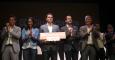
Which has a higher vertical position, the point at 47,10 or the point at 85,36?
the point at 47,10

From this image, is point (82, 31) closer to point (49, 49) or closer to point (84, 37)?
point (84, 37)

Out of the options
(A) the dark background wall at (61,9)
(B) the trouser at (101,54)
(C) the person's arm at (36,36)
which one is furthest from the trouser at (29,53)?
(A) the dark background wall at (61,9)

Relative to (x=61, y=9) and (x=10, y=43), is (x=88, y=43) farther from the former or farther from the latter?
(x=61, y=9)

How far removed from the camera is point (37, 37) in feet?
27.6

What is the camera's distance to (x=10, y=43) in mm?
8320

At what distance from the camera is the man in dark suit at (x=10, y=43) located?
8.27 meters

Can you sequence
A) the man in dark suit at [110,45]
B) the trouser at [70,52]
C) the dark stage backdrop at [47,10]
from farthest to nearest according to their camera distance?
the dark stage backdrop at [47,10]
the man in dark suit at [110,45]
the trouser at [70,52]

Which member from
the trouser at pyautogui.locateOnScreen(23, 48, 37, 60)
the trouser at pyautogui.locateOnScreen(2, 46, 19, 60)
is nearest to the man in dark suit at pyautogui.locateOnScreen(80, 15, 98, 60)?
the trouser at pyautogui.locateOnScreen(23, 48, 37, 60)

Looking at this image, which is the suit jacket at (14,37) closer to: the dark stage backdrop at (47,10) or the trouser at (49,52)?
the trouser at (49,52)

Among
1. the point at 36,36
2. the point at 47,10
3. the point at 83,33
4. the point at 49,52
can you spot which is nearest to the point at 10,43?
the point at 36,36

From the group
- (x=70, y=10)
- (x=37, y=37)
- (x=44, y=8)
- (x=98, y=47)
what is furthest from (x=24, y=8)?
(x=98, y=47)

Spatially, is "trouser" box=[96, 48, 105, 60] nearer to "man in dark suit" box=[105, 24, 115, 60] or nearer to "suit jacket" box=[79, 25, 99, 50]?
"man in dark suit" box=[105, 24, 115, 60]

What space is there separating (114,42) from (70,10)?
7.61 ft

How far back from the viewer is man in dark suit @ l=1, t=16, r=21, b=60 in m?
8.27
